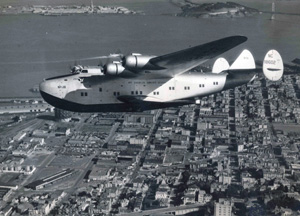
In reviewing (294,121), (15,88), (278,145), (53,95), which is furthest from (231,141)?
(53,95)

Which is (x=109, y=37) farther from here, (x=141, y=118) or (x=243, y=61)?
(x=243, y=61)

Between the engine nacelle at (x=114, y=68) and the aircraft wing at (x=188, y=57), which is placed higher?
the aircraft wing at (x=188, y=57)

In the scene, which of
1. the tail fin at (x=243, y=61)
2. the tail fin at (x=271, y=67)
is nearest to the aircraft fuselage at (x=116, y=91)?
the tail fin at (x=243, y=61)

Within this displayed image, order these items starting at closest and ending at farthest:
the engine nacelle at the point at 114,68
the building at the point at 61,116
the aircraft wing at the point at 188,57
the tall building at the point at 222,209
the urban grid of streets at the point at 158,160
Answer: the aircraft wing at the point at 188,57 < the engine nacelle at the point at 114,68 < the tall building at the point at 222,209 < the urban grid of streets at the point at 158,160 < the building at the point at 61,116

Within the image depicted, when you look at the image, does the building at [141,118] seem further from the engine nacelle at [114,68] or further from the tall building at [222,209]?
the engine nacelle at [114,68]

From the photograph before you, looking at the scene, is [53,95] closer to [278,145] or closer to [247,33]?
[278,145]

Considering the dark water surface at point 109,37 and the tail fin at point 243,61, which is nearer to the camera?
the tail fin at point 243,61

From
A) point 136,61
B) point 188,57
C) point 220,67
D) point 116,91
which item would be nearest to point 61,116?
point 220,67
